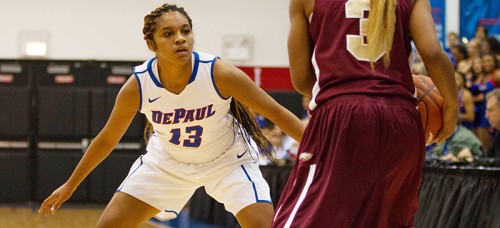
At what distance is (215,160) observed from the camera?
475 centimetres

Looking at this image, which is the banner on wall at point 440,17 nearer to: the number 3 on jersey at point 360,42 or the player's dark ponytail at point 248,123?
the player's dark ponytail at point 248,123

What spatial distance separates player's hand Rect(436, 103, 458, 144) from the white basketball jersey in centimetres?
154

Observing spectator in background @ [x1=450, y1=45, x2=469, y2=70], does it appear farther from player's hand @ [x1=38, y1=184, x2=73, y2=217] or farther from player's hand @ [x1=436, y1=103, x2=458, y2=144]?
player's hand @ [x1=436, y1=103, x2=458, y2=144]

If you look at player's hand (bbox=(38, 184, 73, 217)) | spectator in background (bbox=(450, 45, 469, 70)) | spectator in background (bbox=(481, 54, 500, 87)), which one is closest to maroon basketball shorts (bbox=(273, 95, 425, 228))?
player's hand (bbox=(38, 184, 73, 217))

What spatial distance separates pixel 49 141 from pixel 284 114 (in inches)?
394

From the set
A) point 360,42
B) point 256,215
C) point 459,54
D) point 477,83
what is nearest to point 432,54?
point 360,42

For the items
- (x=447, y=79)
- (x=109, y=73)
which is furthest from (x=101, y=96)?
(x=447, y=79)

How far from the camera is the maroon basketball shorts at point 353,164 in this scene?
3010mm

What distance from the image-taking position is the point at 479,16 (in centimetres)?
1200

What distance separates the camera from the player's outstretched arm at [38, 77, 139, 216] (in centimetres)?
454

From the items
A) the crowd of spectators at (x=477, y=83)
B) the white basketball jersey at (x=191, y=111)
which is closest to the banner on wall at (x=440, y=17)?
the crowd of spectators at (x=477, y=83)

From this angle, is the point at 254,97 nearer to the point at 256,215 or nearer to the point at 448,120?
the point at 256,215

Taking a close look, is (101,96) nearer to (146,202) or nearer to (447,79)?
(146,202)

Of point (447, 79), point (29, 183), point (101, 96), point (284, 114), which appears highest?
point (447, 79)
